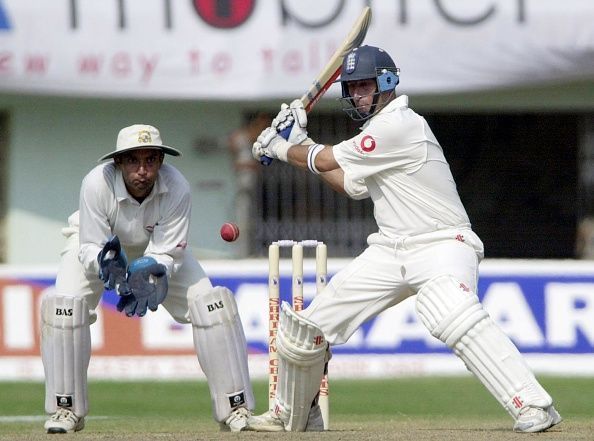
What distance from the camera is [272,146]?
6.67 metres

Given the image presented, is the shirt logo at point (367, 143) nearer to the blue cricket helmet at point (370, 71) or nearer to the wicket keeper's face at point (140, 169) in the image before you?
the blue cricket helmet at point (370, 71)

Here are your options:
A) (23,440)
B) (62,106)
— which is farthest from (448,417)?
(62,106)

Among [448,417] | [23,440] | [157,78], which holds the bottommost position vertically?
[448,417]

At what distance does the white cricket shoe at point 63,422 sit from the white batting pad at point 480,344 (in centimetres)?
173

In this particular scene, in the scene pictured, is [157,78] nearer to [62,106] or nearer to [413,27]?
[62,106]

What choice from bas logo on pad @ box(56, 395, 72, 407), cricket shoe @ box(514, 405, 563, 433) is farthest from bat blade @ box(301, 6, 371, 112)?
cricket shoe @ box(514, 405, 563, 433)

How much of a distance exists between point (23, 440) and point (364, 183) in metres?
1.77

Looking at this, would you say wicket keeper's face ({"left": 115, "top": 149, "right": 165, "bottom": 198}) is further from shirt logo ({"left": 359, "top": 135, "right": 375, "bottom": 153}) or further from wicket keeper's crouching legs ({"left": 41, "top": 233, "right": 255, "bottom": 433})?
shirt logo ({"left": 359, "top": 135, "right": 375, "bottom": 153})

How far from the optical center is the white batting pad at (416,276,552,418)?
19.6 ft

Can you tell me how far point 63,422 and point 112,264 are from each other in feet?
2.65

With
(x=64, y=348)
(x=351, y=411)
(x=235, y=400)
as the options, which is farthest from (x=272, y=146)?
(x=351, y=411)

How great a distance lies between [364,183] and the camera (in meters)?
6.53

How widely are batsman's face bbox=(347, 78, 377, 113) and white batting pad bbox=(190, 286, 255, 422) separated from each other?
3.64ft

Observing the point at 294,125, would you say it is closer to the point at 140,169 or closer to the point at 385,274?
the point at 140,169
